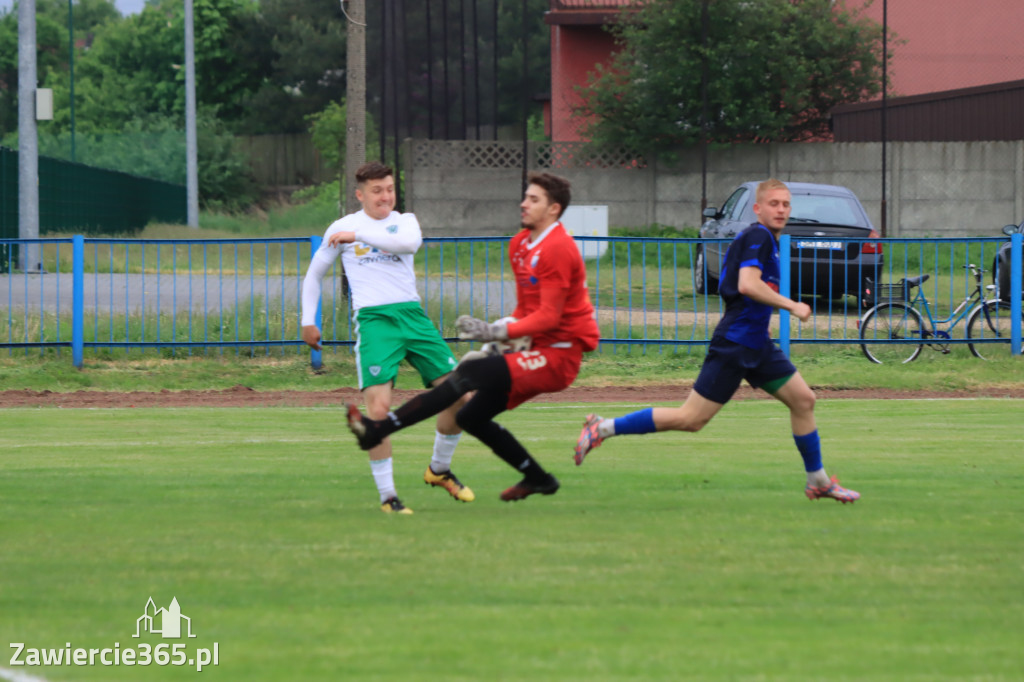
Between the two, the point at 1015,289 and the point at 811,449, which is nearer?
the point at 811,449

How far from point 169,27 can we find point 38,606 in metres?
67.9

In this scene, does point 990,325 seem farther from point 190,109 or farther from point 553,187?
point 190,109

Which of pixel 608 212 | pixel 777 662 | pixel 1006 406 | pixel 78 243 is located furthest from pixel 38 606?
pixel 608 212

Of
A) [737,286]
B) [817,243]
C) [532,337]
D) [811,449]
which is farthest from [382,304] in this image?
[817,243]

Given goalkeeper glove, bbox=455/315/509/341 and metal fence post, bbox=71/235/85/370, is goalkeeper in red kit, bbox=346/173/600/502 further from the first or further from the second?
metal fence post, bbox=71/235/85/370

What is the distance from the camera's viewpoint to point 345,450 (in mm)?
9375

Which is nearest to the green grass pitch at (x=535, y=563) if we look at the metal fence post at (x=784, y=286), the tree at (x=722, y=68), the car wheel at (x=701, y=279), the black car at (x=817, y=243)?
the metal fence post at (x=784, y=286)

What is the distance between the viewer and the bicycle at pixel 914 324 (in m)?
15.1

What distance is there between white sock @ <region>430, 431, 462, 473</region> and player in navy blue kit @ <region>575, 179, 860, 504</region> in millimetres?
674

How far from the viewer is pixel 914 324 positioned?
15.2 meters

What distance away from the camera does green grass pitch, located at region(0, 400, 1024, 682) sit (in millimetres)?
4309

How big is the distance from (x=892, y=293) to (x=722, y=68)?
14732mm

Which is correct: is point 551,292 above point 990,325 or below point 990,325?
above

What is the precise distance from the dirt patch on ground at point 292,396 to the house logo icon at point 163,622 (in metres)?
7.88
